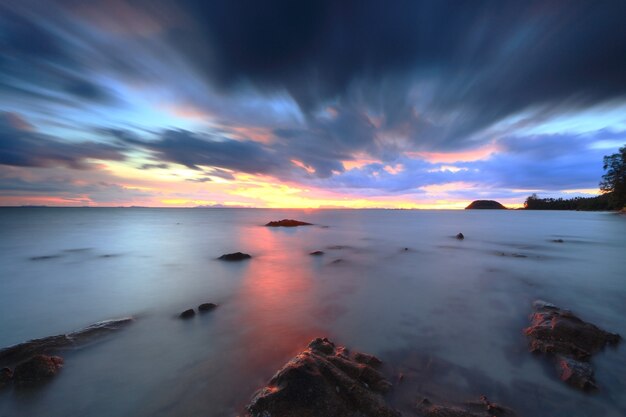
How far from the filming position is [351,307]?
904 cm

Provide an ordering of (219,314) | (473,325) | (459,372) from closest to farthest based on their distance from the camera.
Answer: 1. (459,372)
2. (473,325)
3. (219,314)

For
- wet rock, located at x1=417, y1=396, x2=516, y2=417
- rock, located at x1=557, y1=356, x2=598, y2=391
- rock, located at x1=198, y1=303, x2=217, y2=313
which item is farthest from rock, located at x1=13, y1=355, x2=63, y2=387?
rock, located at x1=557, y1=356, x2=598, y2=391

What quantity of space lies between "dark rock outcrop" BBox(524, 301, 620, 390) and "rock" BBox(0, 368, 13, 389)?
10.5 m

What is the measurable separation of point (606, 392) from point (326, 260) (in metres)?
13.8

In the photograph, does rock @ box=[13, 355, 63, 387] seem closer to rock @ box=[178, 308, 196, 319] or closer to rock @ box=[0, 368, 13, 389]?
rock @ box=[0, 368, 13, 389]

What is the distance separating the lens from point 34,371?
5047 millimetres

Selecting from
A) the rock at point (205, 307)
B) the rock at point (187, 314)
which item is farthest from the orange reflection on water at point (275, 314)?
the rock at point (187, 314)

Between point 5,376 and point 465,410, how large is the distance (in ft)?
27.6

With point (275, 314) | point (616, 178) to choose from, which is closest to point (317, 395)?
point (275, 314)

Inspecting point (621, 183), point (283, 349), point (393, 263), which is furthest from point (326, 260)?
point (621, 183)

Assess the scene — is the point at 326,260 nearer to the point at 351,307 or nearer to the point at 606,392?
the point at 351,307

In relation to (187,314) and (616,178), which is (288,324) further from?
(616,178)

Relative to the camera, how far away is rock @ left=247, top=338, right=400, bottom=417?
380 cm

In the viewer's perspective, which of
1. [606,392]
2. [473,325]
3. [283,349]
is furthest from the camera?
[473,325]
